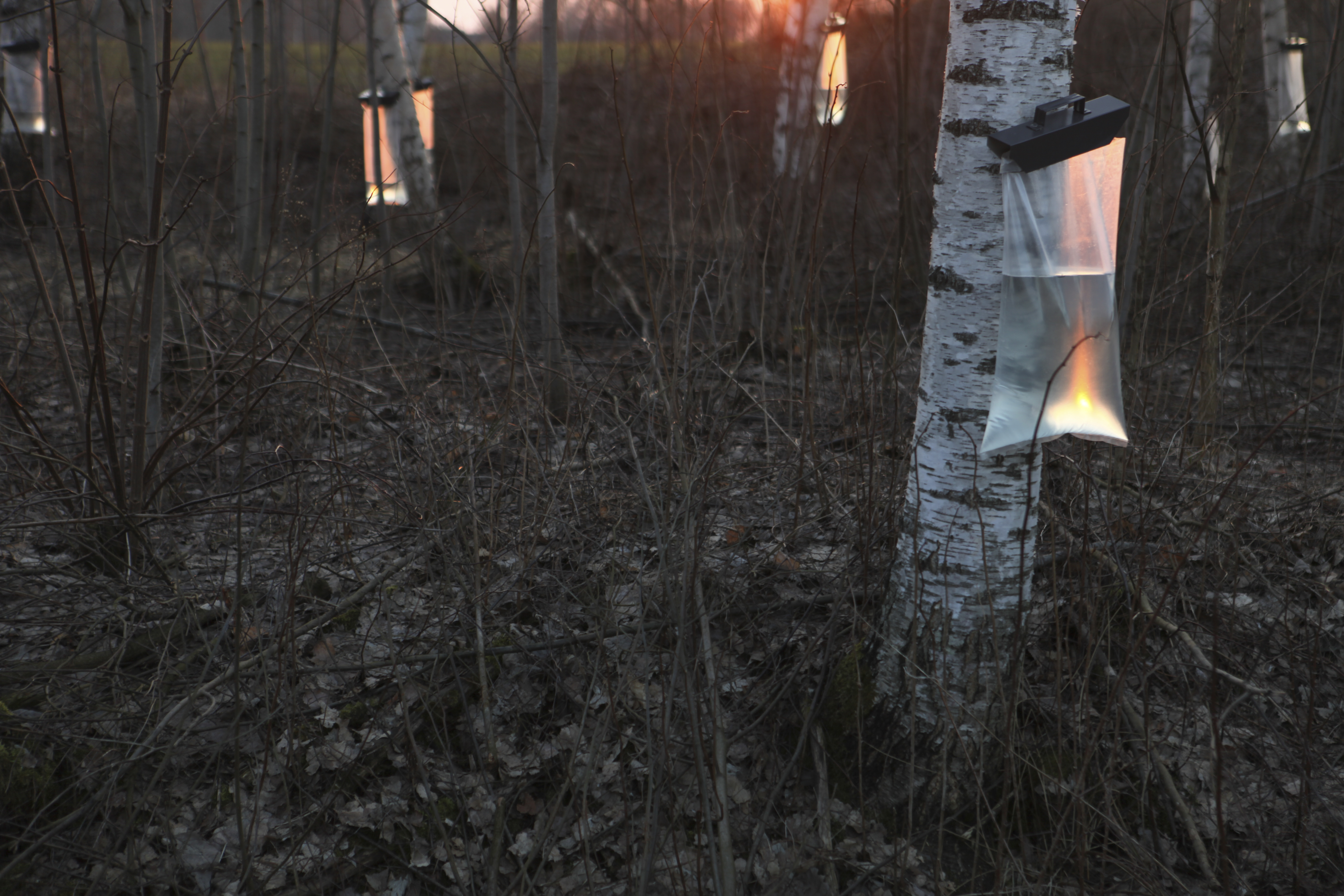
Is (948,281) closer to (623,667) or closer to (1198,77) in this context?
(623,667)

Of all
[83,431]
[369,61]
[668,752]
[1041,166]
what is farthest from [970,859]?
[369,61]

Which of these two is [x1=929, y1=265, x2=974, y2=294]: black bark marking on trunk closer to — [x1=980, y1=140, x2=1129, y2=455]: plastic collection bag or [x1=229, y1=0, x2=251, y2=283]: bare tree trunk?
[x1=980, y1=140, x2=1129, y2=455]: plastic collection bag

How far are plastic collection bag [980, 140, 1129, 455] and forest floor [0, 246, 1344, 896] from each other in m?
0.33

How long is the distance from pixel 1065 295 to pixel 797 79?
4192 millimetres

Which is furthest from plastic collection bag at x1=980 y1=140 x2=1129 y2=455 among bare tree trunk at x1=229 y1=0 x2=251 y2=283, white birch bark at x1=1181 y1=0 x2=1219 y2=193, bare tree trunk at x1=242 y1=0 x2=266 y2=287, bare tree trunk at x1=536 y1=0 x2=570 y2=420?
white birch bark at x1=1181 y1=0 x2=1219 y2=193

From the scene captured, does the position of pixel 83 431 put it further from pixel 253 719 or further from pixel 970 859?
pixel 970 859

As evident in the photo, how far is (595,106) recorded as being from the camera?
1150cm

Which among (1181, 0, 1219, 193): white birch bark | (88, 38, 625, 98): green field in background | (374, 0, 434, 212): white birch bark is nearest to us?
(1181, 0, 1219, 193): white birch bark

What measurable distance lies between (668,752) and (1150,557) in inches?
66.2

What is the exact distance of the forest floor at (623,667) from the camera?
217 centimetres

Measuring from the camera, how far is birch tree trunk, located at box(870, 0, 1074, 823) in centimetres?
206

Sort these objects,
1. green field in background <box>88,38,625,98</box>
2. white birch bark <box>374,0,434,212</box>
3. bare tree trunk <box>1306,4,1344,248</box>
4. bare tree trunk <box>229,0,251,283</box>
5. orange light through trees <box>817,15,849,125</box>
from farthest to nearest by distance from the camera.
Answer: green field in background <box>88,38,625,98</box> < white birch bark <box>374,0,434,212</box> < bare tree trunk <box>1306,4,1344,248</box> < bare tree trunk <box>229,0,251,283</box> < orange light through trees <box>817,15,849,125</box>

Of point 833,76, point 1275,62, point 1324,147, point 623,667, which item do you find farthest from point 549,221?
point 1275,62

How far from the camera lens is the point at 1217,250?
338cm
